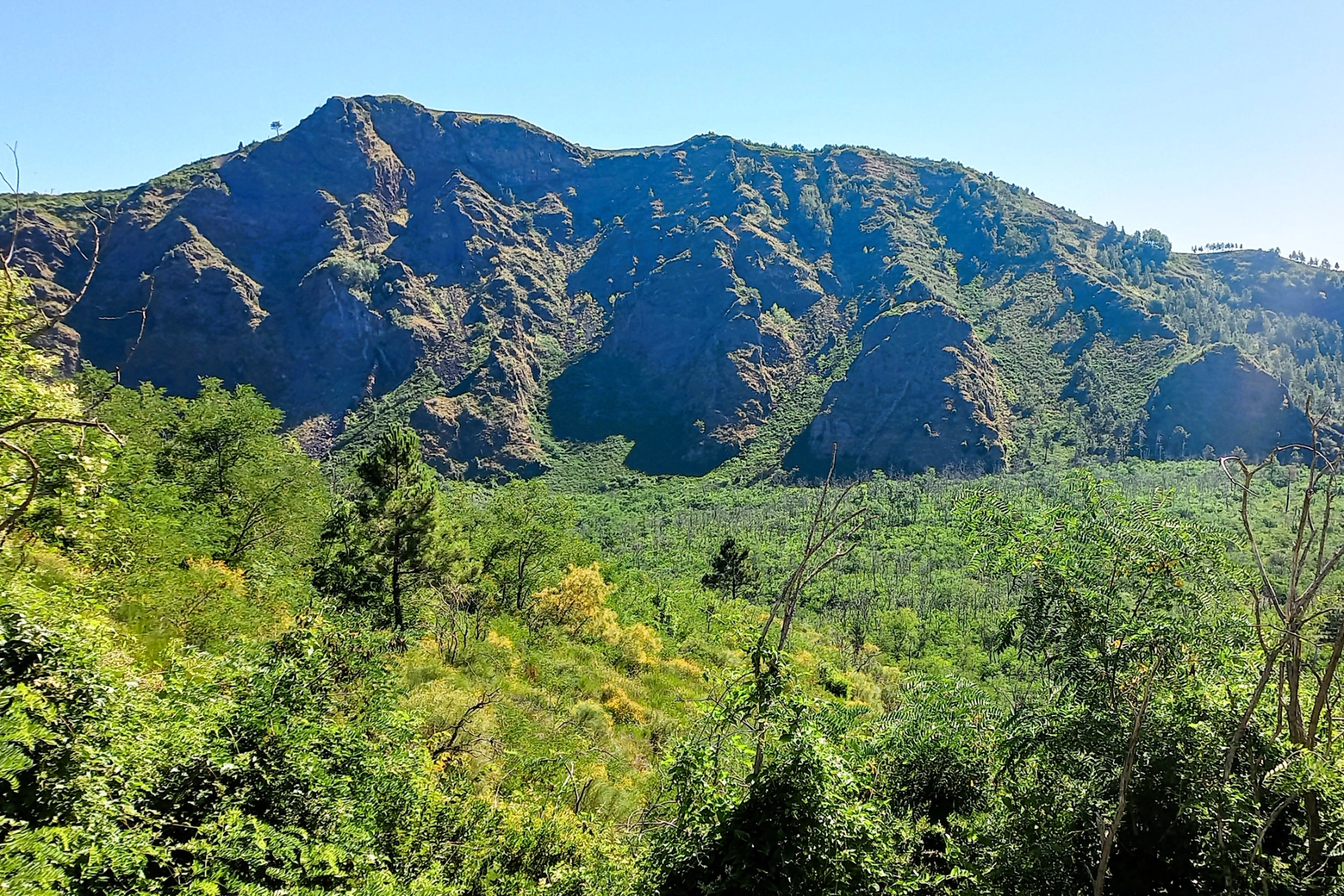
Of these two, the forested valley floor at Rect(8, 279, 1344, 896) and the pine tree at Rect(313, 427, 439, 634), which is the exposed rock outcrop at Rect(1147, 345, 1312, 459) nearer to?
the pine tree at Rect(313, 427, 439, 634)

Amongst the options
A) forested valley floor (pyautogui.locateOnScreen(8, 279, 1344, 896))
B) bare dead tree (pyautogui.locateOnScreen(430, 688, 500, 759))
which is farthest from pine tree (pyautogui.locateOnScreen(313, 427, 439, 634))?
bare dead tree (pyautogui.locateOnScreen(430, 688, 500, 759))

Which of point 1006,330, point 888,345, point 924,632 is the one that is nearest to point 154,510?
point 924,632

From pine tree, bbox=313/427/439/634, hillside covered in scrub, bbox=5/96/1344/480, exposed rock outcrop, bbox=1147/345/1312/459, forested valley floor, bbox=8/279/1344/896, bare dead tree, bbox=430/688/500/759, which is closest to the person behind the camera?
forested valley floor, bbox=8/279/1344/896

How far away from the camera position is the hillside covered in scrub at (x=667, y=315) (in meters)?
126

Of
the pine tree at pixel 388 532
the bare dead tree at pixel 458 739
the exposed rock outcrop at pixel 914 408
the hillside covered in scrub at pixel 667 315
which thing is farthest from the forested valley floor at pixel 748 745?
the exposed rock outcrop at pixel 914 408

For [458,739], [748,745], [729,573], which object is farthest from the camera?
[729,573]

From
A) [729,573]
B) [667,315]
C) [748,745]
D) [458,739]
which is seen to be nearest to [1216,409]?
[667,315]

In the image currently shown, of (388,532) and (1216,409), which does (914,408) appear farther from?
(388,532)

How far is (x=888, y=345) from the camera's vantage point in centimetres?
14012

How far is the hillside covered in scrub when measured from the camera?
126 metres

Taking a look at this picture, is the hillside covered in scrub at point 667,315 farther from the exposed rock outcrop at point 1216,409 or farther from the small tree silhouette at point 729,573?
the small tree silhouette at point 729,573

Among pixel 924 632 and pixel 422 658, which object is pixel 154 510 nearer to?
pixel 422 658

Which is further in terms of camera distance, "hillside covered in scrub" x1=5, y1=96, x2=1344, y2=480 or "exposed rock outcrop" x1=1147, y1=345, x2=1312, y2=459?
"hillside covered in scrub" x1=5, y1=96, x2=1344, y2=480

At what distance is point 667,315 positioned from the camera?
161625mm
